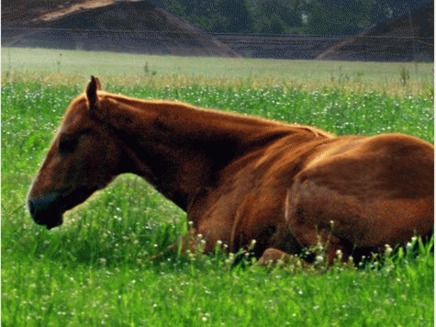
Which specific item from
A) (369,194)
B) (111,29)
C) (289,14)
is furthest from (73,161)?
(111,29)

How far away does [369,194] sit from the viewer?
776 cm

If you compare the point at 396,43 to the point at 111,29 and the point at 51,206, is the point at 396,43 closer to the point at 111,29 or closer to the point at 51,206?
the point at 111,29

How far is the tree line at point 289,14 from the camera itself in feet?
155

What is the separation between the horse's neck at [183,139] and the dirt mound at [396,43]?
33.5m

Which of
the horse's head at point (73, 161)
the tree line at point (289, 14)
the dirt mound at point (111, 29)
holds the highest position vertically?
the horse's head at point (73, 161)

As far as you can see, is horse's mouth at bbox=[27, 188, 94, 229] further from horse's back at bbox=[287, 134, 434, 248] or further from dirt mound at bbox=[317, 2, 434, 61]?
dirt mound at bbox=[317, 2, 434, 61]

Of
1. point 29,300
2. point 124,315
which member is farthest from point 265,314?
point 29,300

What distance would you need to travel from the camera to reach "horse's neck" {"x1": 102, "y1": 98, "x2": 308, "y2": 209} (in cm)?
892

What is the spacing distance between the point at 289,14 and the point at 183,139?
4053 centimetres

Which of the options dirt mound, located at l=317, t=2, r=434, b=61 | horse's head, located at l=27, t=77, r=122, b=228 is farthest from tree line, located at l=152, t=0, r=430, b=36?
horse's head, located at l=27, t=77, r=122, b=228

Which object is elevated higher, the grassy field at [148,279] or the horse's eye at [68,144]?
the horse's eye at [68,144]

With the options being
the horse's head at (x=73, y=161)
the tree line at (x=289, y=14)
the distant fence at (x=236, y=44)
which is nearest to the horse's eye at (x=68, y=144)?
the horse's head at (x=73, y=161)

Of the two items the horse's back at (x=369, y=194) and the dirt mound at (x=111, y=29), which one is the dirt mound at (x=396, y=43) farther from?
the horse's back at (x=369, y=194)

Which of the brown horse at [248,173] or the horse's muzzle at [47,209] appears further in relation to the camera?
the horse's muzzle at [47,209]
